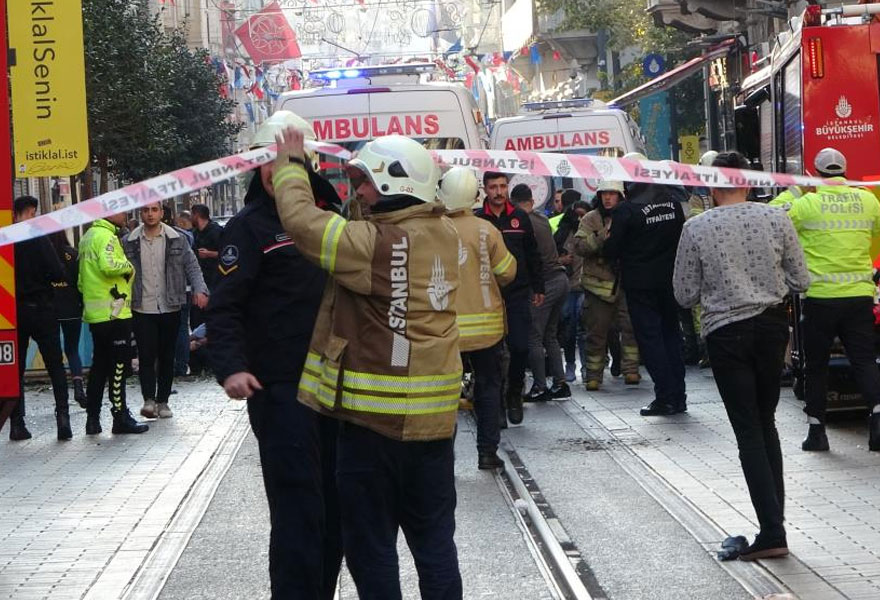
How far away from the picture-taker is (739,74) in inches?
1181

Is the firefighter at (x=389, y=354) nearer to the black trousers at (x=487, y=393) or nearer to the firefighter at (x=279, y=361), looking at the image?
the firefighter at (x=279, y=361)

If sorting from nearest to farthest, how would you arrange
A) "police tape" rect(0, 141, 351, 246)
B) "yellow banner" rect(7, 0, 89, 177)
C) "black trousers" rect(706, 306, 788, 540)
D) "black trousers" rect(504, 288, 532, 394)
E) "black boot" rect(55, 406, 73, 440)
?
1. "police tape" rect(0, 141, 351, 246)
2. "black trousers" rect(706, 306, 788, 540)
3. "black trousers" rect(504, 288, 532, 394)
4. "black boot" rect(55, 406, 73, 440)
5. "yellow banner" rect(7, 0, 89, 177)

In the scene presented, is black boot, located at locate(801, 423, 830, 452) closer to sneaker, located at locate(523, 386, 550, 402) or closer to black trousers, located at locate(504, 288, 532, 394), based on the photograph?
black trousers, located at locate(504, 288, 532, 394)

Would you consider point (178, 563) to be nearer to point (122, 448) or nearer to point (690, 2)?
point (122, 448)

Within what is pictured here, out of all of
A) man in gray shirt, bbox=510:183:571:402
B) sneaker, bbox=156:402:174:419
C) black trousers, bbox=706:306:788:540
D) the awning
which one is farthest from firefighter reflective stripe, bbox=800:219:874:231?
the awning

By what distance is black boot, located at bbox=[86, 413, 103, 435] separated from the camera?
42.0 ft

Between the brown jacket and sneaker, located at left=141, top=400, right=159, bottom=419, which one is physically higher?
the brown jacket

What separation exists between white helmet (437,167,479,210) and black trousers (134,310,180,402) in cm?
389

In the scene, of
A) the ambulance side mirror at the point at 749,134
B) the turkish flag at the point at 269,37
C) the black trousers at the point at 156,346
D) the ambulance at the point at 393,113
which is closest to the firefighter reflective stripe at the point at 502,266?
the black trousers at the point at 156,346

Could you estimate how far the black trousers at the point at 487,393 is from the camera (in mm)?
10188

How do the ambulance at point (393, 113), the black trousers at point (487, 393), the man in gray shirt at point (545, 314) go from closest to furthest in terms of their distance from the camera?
1. the black trousers at point (487, 393)
2. the man in gray shirt at point (545, 314)
3. the ambulance at point (393, 113)

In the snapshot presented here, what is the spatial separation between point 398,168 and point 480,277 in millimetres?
4412

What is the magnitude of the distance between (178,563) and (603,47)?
37.4m

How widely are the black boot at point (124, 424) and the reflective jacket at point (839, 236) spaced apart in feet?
18.6
